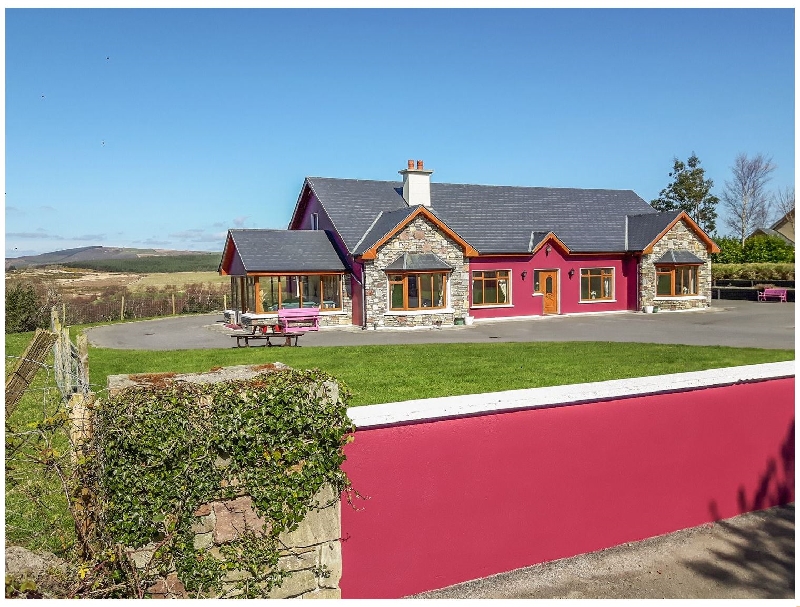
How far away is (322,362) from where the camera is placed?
16.0 metres

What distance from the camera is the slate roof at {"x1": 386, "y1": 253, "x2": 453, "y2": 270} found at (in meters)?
27.0

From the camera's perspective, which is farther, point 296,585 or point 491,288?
point 491,288

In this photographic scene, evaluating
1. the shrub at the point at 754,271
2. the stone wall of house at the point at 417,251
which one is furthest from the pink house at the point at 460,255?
the shrub at the point at 754,271

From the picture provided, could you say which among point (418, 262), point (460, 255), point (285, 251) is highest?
point (285, 251)

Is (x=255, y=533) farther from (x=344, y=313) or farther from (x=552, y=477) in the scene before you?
(x=344, y=313)

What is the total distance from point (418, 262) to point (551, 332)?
633 cm

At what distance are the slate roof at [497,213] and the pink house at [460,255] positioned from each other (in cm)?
7

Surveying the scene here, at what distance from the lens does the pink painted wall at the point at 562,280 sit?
3017 centimetres

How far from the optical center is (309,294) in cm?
2917

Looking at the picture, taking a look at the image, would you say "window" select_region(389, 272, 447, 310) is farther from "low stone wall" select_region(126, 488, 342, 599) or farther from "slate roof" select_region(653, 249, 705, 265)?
"low stone wall" select_region(126, 488, 342, 599)

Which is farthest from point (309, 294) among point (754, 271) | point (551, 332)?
point (754, 271)

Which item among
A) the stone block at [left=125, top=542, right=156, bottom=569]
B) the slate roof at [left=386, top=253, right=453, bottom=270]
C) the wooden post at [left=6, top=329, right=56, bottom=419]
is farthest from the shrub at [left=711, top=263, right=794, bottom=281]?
the stone block at [left=125, top=542, right=156, bottom=569]

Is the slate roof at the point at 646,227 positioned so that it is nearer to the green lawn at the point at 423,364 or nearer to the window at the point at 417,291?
the window at the point at 417,291

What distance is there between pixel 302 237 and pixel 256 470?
24.6 metres
